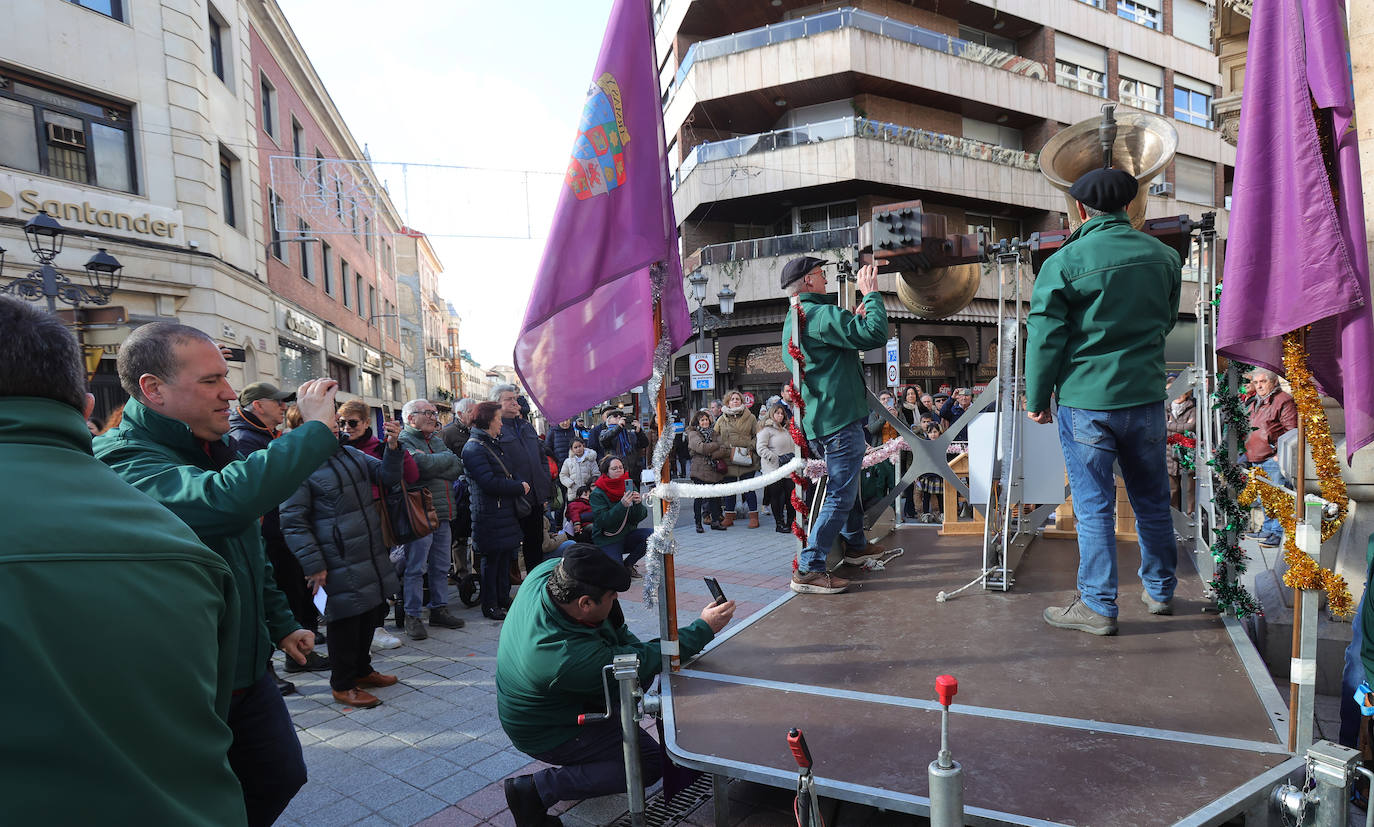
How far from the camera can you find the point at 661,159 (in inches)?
133

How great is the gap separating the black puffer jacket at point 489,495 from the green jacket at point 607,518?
2.46 feet

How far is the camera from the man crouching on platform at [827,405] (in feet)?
15.1

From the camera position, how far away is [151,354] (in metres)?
2.24

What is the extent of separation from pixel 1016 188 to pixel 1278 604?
22391 millimetres

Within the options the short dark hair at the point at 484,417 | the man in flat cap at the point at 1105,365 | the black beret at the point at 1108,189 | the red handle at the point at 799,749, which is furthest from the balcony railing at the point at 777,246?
the red handle at the point at 799,749

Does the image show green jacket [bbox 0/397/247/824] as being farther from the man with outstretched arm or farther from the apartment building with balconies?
the apartment building with balconies

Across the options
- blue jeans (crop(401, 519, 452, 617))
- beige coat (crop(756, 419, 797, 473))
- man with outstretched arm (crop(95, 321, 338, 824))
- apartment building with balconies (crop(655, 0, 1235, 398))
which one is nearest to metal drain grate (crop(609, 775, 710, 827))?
man with outstretched arm (crop(95, 321, 338, 824))

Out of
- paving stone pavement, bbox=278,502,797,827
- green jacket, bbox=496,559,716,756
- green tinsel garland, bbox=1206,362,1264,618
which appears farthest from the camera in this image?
green tinsel garland, bbox=1206,362,1264,618

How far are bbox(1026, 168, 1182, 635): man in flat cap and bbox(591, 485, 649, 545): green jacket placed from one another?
385cm

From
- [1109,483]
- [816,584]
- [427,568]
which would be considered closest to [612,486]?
[427,568]

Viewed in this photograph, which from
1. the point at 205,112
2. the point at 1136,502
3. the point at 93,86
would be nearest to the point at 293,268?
the point at 205,112

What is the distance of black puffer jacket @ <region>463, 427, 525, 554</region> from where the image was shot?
241 inches

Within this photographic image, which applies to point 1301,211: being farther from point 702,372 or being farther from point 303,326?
point 303,326

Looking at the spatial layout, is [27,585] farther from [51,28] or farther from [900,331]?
[900,331]
